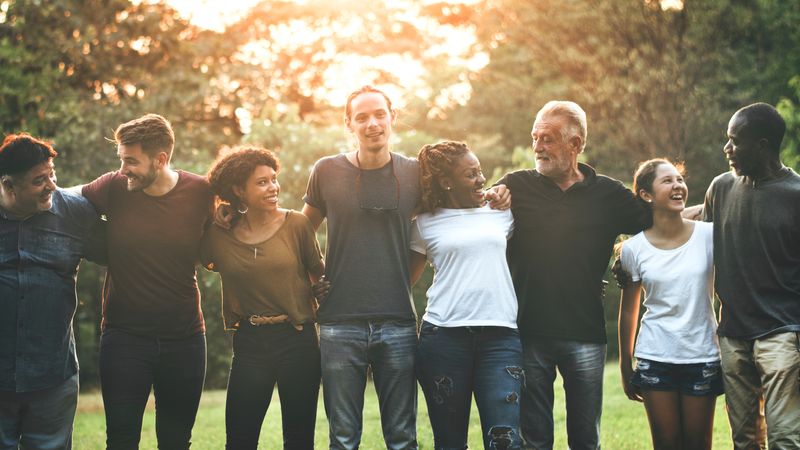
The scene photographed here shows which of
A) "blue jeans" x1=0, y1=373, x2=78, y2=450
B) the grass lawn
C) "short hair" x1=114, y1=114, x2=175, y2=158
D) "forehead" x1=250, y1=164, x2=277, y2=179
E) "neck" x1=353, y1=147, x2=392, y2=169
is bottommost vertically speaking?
the grass lawn

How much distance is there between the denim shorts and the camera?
4.93 m

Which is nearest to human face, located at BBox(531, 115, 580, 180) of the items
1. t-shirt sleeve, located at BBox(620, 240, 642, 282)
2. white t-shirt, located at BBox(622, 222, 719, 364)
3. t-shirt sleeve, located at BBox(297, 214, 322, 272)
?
t-shirt sleeve, located at BBox(620, 240, 642, 282)

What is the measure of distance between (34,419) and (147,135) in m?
1.61

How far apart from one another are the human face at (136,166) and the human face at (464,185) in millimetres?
1629

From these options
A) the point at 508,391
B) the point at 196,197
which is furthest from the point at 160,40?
the point at 508,391

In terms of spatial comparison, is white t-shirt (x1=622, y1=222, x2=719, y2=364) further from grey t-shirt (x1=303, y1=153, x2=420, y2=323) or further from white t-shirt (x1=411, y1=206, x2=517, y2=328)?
grey t-shirt (x1=303, y1=153, x2=420, y2=323)

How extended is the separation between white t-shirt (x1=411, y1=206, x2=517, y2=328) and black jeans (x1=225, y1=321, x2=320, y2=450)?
75 centimetres

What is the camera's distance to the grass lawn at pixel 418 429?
8719mm

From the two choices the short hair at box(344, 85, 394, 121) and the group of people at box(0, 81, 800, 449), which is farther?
the short hair at box(344, 85, 394, 121)

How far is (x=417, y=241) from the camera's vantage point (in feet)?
16.7

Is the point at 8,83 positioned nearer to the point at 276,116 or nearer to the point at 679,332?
the point at 276,116

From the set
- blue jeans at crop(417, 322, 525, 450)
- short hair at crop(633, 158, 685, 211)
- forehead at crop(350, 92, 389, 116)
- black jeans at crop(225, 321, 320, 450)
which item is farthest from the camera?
short hair at crop(633, 158, 685, 211)

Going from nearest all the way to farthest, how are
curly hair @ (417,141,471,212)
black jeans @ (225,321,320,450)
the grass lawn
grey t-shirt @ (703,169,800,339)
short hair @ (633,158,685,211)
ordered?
grey t-shirt @ (703,169,800,339) < black jeans @ (225,321,320,450) < curly hair @ (417,141,471,212) < short hair @ (633,158,685,211) < the grass lawn

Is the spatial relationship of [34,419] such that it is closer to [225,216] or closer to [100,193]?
[100,193]
